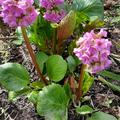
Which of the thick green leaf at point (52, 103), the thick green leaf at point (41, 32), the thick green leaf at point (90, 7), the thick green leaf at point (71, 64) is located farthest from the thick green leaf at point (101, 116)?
the thick green leaf at point (90, 7)

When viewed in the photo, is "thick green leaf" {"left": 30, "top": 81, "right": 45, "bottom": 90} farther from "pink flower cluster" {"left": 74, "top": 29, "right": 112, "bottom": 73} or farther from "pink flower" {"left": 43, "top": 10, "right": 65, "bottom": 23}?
"pink flower cluster" {"left": 74, "top": 29, "right": 112, "bottom": 73}

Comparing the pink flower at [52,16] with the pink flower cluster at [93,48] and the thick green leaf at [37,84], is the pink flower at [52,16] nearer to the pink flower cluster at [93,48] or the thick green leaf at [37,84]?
the thick green leaf at [37,84]

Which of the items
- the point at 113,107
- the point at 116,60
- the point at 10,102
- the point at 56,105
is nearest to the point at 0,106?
the point at 10,102

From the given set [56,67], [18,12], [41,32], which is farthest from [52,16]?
[18,12]

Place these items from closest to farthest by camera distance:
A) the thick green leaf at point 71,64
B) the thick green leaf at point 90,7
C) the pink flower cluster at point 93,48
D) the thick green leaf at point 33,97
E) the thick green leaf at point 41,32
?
1. the pink flower cluster at point 93,48
2. the thick green leaf at point 33,97
3. the thick green leaf at point 71,64
4. the thick green leaf at point 41,32
5. the thick green leaf at point 90,7

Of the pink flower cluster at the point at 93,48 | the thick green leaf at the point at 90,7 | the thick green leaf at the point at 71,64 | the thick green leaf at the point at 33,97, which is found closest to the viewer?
the pink flower cluster at the point at 93,48

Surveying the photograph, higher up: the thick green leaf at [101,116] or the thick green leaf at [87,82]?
the thick green leaf at [87,82]

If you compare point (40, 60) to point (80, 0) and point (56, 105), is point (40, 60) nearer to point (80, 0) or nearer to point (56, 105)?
point (56, 105)

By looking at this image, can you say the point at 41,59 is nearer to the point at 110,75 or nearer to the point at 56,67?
the point at 56,67
